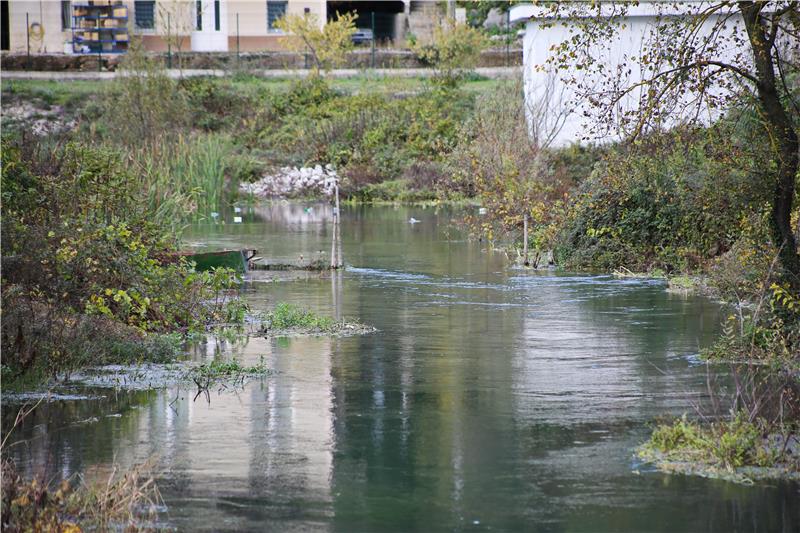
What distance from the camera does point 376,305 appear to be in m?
20.9

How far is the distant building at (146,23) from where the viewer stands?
7150 cm

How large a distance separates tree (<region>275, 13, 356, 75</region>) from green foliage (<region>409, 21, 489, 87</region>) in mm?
3894

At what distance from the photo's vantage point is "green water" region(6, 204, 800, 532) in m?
9.70

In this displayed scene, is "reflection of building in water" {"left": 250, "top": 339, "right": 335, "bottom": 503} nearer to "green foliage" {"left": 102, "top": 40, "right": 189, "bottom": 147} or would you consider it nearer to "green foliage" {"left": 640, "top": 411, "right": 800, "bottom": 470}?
"green foliage" {"left": 640, "top": 411, "right": 800, "bottom": 470}

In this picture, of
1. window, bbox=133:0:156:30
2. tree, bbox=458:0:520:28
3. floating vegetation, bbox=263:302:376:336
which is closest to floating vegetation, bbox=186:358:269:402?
floating vegetation, bbox=263:302:376:336

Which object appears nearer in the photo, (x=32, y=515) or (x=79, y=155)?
(x=32, y=515)

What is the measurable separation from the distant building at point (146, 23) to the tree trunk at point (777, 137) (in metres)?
57.5

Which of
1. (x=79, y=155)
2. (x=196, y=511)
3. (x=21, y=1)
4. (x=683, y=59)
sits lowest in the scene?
(x=196, y=511)

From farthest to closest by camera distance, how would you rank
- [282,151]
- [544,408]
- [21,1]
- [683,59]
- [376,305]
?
[21,1] < [282,151] < [376,305] < [683,59] < [544,408]

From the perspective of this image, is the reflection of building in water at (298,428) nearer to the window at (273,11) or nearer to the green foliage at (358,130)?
the green foliage at (358,130)

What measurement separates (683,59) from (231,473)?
26.0 ft

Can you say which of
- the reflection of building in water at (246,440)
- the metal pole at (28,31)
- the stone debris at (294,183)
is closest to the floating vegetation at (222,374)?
the reflection of building in water at (246,440)

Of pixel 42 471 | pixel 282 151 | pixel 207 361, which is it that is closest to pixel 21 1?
pixel 282 151

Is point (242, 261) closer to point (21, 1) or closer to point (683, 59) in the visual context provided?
point (683, 59)
